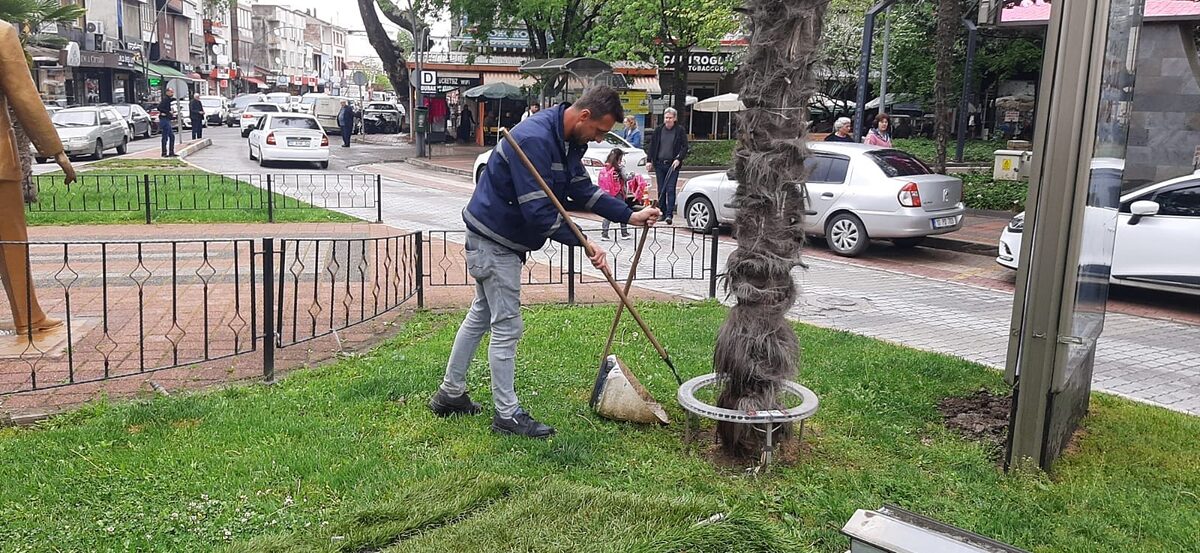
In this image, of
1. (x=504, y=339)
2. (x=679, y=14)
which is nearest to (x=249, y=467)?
(x=504, y=339)

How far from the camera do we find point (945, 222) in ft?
39.5

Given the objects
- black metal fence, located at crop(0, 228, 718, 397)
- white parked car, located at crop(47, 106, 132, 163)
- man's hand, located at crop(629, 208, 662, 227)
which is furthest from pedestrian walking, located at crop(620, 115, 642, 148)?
white parked car, located at crop(47, 106, 132, 163)

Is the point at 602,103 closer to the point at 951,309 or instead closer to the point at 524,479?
the point at 524,479

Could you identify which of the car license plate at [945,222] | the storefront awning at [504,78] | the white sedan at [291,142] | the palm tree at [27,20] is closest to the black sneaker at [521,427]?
the palm tree at [27,20]

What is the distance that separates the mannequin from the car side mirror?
946 cm

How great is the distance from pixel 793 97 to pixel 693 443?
182cm

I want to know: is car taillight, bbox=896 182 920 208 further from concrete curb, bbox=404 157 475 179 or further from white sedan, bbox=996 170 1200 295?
concrete curb, bbox=404 157 475 179

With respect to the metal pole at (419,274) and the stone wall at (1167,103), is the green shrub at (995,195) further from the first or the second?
the metal pole at (419,274)

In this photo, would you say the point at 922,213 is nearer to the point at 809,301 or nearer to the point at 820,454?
the point at 809,301

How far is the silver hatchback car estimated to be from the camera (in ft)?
38.6

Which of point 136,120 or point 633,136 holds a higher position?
point 633,136

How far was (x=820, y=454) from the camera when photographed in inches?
182

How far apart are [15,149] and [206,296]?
161 cm

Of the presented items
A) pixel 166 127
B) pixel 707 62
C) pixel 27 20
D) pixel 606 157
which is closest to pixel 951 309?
pixel 606 157
